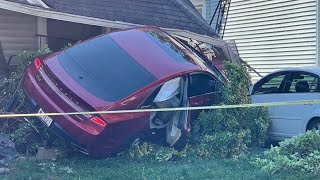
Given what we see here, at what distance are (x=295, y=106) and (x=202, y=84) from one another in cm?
161

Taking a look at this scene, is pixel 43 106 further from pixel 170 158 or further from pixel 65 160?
pixel 170 158

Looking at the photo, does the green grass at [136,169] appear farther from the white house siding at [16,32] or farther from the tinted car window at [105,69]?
the white house siding at [16,32]

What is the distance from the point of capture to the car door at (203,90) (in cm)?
862

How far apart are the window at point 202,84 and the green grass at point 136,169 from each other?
3.77ft

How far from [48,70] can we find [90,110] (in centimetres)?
110

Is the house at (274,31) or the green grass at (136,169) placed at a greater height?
the house at (274,31)

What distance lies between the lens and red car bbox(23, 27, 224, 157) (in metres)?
7.50

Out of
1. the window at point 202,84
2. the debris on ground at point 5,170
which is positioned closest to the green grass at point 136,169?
the debris on ground at point 5,170

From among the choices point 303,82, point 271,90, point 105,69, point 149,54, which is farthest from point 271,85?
point 105,69

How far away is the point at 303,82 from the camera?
9.36 meters

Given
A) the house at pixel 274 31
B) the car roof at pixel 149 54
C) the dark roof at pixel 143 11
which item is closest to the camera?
the car roof at pixel 149 54

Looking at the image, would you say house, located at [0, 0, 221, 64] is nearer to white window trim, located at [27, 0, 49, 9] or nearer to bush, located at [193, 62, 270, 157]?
white window trim, located at [27, 0, 49, 9]

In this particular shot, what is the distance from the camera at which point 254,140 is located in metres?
9.27

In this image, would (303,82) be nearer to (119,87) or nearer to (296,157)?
(296,157)
